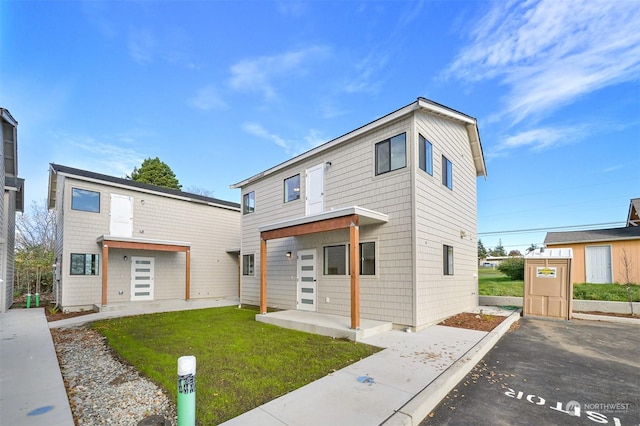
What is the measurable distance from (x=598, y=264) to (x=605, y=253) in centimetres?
65

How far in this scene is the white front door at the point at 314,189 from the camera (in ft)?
35.4

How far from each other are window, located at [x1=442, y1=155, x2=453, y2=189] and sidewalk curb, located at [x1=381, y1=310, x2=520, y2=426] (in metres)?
5.18

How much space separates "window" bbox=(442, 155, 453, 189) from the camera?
10.1 metres

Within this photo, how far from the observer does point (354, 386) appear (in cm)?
426

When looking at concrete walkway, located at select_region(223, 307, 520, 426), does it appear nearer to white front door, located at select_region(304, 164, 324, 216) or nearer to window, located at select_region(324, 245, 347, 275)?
window, located at select_region(324, 245, 347, 275)

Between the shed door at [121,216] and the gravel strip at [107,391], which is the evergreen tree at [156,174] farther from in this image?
the gravel strip at [107,391]

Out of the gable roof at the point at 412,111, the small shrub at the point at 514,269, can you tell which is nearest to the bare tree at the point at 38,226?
the gable roof at the point at 412,111

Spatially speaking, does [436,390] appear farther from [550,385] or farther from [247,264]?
[247,264]

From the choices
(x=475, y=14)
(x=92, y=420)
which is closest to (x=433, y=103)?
(x=475, y=14)

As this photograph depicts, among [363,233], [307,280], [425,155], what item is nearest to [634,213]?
[425,155]

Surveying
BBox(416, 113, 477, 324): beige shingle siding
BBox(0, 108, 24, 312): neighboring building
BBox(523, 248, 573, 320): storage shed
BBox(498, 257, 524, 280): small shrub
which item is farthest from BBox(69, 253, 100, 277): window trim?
BBox(498, 257, 524, 280): small shrub

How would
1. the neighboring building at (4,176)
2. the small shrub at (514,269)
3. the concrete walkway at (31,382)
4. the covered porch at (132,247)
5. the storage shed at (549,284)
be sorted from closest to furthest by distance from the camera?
the concrete walkway at (31,382) < the storage shed at (549,284) < the neighboring building at (4,176) < the covered porch at (132,247) < the small shrub at (514,269)

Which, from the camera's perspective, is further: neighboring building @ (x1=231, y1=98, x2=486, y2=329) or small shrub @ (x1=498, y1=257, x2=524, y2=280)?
small shrub @ (x1=498, y1=257, x2=524, y2=280)

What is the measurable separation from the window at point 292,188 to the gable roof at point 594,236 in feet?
49.7
